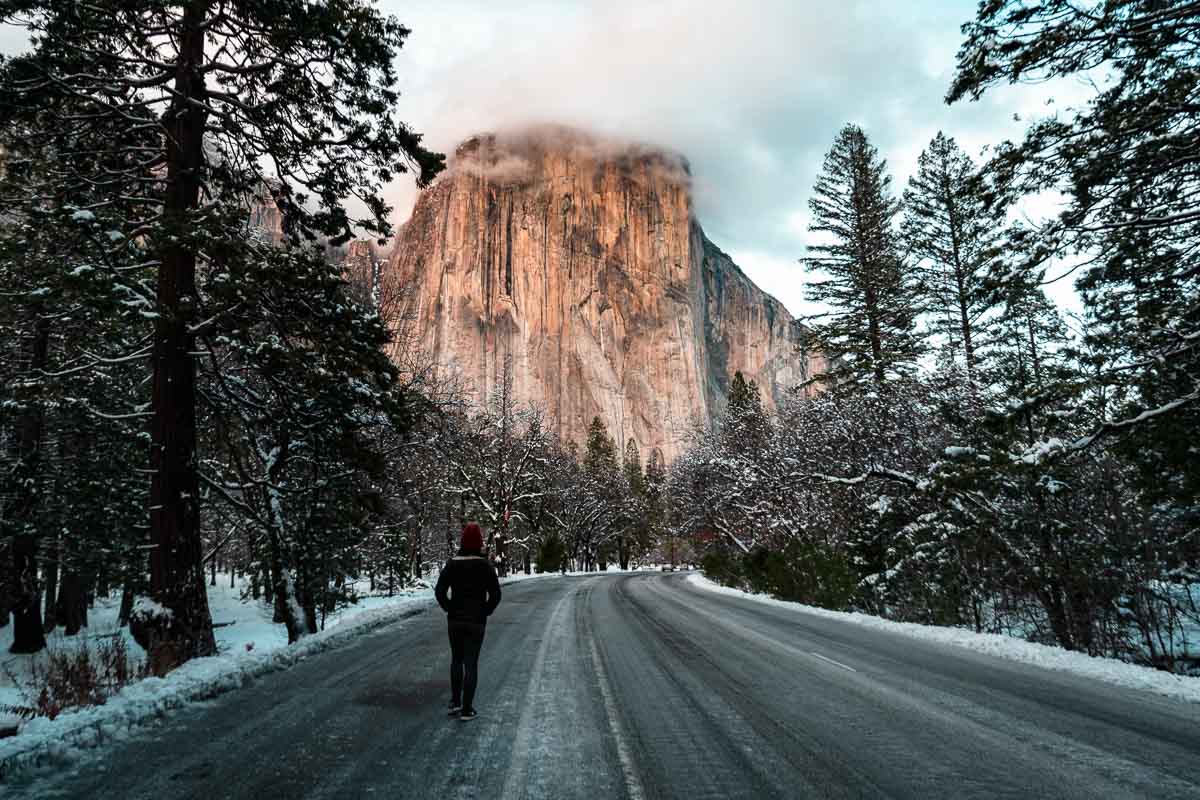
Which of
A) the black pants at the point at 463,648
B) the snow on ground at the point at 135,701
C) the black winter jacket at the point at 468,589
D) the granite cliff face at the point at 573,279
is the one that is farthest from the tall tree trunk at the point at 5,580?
the granite cliff face at the point at 573,279

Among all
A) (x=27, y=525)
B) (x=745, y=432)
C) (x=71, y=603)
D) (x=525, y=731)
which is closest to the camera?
(x=525, y=731)

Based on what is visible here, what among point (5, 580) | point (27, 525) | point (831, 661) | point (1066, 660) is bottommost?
point (1066, 660)

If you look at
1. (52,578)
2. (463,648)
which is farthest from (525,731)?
(52,578)

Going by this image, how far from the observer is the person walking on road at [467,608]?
19.1 feet

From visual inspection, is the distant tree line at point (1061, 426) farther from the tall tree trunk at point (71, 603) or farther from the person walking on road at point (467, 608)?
the tall tree trunk at point (71, 603)

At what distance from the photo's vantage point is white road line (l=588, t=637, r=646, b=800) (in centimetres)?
385

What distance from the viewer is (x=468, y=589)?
20.5 ft

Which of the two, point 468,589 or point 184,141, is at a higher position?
point 184,141

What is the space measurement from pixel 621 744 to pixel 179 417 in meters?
7.68

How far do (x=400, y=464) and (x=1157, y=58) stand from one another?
19.1 meters

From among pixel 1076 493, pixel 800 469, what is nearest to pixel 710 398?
pixel 800 469

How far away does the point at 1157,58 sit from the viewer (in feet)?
23.6

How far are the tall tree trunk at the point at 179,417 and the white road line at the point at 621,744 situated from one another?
556cm

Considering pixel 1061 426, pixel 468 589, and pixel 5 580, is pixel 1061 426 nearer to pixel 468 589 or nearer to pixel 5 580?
pixel 468 589
